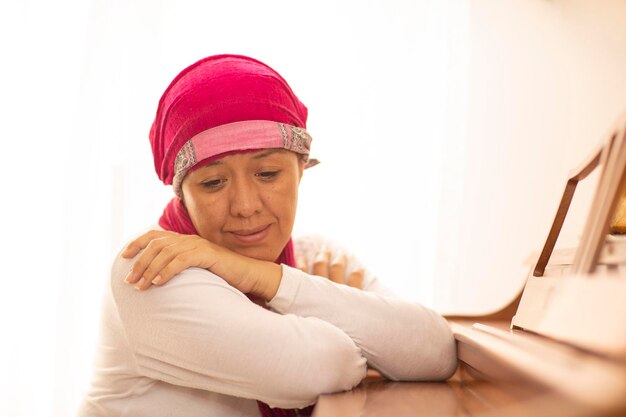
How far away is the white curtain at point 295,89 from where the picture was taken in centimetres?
239

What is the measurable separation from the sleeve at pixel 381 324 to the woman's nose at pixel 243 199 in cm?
17

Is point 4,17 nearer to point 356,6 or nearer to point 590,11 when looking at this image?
point 356,6

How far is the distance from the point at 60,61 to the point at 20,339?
3.35 ft

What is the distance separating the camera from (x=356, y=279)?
1.60 m

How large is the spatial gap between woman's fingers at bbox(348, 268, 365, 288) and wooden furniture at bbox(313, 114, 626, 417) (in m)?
0.42

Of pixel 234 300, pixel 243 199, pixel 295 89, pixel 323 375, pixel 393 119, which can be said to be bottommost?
pixel 323 375

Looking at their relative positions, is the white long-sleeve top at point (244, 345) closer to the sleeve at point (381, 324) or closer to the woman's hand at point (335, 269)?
the sleeve at point (381, 324)

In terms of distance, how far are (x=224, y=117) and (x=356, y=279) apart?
1.95 feet

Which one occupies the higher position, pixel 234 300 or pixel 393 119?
pixel 393 119

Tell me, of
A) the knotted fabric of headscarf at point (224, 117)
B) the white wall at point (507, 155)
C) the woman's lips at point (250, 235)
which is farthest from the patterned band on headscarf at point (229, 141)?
the white wall at point (507, 155)

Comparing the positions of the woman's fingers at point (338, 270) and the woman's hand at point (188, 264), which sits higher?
the woman's hand at point (188, 264)

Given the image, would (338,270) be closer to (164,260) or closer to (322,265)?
(322,265)

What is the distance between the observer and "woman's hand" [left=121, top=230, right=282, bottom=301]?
966 mm

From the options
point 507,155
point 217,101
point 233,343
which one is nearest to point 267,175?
point 217,101
